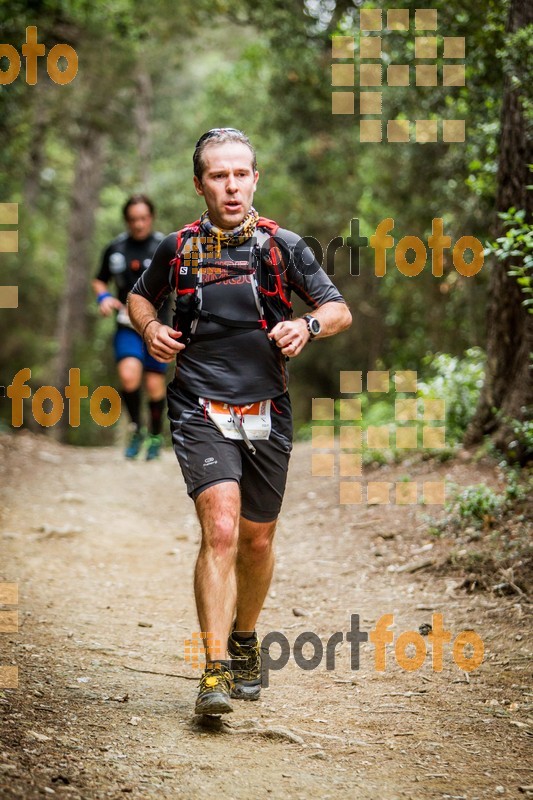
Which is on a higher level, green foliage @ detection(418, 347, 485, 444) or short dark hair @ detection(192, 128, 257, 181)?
short dark hair @ detection(192, 128, 257, 181)

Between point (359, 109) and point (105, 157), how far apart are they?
15.6 metres

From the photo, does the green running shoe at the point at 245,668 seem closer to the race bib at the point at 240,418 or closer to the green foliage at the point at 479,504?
the race bib at the point at 240,418

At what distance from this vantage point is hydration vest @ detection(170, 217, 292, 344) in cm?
Answer: 389

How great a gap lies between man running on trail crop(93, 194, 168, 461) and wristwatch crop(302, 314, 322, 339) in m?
4.91

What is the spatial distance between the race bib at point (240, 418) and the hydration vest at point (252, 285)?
0.31 metres

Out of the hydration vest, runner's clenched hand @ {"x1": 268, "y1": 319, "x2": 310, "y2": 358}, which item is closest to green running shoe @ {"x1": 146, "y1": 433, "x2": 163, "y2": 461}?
the hydration vest

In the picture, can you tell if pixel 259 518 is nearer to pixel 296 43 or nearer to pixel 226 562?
pixel 226 562

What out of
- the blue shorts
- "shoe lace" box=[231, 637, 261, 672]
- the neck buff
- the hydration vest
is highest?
the neck buff

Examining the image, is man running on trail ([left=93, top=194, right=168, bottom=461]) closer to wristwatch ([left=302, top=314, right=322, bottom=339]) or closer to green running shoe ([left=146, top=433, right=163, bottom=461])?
green running shoe ([left=146, top=433, right=163, bottom=461])

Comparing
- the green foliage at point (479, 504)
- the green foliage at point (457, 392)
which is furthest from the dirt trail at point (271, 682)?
the green foliage at point (457, 392)

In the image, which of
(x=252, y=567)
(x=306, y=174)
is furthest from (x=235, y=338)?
(x=306, y=174)

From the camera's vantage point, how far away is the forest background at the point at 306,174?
7355 millimetres

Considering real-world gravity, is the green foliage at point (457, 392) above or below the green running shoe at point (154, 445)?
above

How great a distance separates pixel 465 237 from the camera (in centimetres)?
1045
